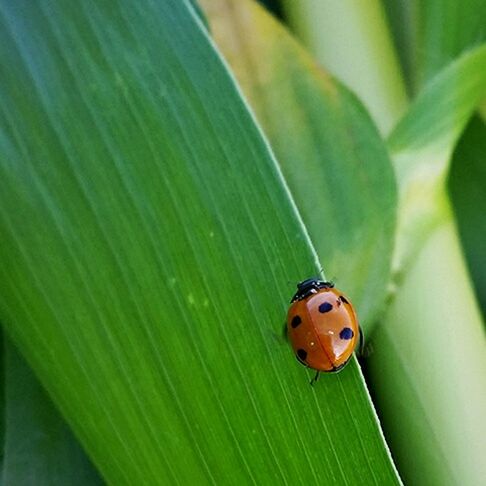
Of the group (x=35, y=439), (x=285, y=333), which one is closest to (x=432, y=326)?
(x=285, y=333)

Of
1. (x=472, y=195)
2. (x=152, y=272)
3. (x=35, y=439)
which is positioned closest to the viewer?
(x=152, y=272)

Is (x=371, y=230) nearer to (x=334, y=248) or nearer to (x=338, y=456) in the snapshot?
(x=334, y=248)

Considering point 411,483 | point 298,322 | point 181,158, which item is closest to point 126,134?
point 181,158

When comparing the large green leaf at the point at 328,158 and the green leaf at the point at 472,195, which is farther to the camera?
the green leaf at the point at 472,195

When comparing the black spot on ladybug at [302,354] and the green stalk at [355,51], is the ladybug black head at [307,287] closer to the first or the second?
the black spot on ladybug at [302,354]

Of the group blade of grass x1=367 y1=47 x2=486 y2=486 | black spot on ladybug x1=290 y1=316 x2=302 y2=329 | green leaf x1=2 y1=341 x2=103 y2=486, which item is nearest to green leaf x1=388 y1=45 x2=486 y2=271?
blade of grass x1=367 y1=47 x2=486 y2=486

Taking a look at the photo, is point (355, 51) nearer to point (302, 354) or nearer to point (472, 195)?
point (472, 195)

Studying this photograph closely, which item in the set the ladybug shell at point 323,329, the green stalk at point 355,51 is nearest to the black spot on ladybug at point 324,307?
the ladybug shell at point 323,329

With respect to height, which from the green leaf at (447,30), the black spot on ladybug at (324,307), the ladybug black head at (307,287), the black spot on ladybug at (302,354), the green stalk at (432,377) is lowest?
the green stalk at (432,377)
